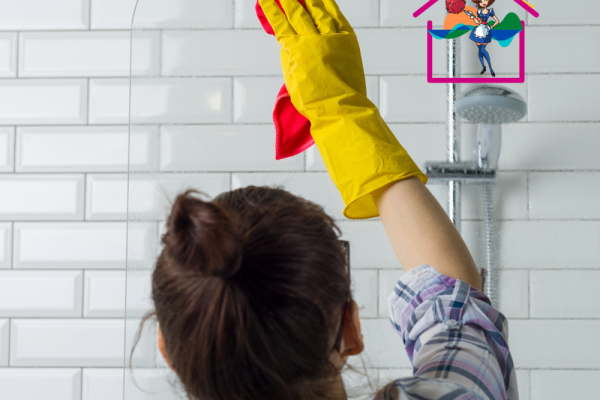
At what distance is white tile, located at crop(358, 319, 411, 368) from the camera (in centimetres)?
59

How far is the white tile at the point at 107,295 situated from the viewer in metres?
0.79

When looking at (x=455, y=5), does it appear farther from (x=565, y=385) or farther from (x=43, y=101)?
(x=43, y=101)

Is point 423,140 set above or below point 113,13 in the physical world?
below

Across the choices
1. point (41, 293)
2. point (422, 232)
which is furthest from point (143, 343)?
point (422, 232)

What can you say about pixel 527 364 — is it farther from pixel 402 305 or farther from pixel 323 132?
pixel 323 132

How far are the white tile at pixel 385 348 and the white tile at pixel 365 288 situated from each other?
0.08 feet

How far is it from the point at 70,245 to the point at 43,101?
0.27m

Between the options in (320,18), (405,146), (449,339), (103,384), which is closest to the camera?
(449,339)

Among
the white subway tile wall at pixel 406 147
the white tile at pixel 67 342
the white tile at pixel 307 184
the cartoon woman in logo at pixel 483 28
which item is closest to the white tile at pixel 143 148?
the white subway tile wall at pixel 406 147

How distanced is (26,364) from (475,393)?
798mm

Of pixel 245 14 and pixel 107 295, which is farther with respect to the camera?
pixel 107 295

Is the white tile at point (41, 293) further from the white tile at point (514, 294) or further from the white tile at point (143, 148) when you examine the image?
the white tile at point (514, 294)

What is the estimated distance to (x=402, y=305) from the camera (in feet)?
1.44

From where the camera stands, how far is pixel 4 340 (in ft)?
2.66
